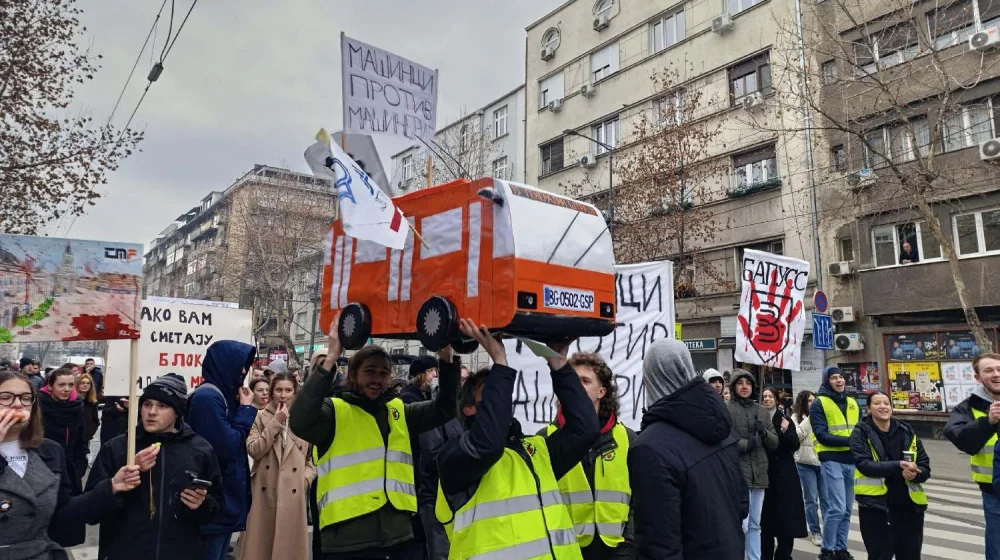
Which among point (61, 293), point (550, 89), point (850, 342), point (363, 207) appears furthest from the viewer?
point (550, 89)

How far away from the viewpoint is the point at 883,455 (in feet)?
18.9

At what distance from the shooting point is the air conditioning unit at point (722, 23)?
24.1 metres

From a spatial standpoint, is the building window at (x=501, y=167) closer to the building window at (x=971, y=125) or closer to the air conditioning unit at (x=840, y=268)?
the air conditioning unit at (x=840, y=268)

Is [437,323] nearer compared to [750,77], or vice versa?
[437,323]

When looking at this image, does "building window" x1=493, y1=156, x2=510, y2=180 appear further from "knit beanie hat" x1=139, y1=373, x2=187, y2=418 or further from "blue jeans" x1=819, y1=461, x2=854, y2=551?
"knit beanie hat" x1=139, y1=373, x2=187, y2=418

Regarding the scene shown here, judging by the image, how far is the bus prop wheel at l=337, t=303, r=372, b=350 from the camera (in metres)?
3.38

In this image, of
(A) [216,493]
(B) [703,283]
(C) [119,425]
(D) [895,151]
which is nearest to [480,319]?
(A) [216,493]

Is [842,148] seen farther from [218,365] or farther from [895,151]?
[218,365]

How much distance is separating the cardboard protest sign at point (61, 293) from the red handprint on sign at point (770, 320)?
6.30 meters

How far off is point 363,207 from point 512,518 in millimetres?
1616

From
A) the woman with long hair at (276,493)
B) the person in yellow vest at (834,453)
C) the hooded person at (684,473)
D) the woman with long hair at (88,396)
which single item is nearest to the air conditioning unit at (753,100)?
the person in yellow vest at (834,453)

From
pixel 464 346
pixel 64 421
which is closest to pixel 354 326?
pixel 464 346

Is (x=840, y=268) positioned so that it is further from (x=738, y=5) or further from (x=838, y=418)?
(x=838, y=418)

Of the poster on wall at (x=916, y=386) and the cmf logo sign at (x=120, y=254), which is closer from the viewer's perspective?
the cmf logo sign at (x=120, y=254)
